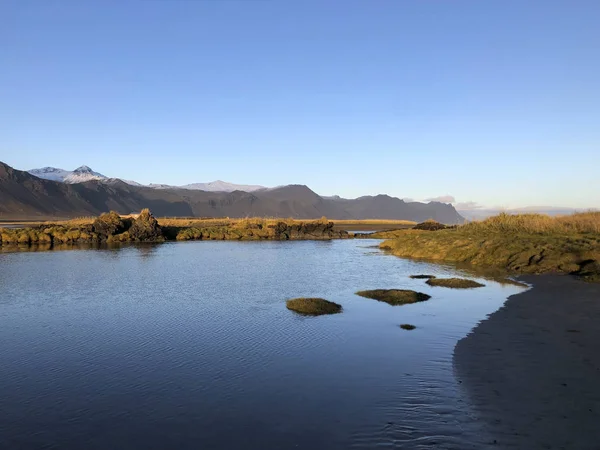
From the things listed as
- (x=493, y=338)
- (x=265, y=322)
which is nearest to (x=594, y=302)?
(x=493, y=338)

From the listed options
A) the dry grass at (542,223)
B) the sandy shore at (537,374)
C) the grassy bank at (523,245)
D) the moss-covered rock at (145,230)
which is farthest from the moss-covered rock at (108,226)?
the sandy shore at (537,374)

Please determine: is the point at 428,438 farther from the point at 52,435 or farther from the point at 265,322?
the point at 265,322

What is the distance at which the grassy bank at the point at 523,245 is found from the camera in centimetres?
3017

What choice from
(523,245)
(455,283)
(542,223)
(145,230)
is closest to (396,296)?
(455,283)

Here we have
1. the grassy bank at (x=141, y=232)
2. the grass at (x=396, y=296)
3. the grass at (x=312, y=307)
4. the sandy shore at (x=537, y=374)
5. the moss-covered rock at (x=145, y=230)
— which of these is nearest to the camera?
the sandy shore at (x=537, y=374)

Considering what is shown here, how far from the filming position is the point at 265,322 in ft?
59.7

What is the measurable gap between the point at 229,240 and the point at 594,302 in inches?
2342

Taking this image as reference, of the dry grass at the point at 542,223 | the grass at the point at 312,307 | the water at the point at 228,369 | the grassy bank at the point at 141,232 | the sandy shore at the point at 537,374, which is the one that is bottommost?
the water at the point at 228,369

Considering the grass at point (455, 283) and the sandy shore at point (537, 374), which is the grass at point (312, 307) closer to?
the sandy shore at point (537, 374)

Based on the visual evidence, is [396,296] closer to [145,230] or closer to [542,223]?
[542,223]

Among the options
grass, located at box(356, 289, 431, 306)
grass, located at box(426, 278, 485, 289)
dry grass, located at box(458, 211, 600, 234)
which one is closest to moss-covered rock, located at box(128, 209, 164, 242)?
dry grass, located at box(458, 211, 600, 234)

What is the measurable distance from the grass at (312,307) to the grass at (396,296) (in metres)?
2.94

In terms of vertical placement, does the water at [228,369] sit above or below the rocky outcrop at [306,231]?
below

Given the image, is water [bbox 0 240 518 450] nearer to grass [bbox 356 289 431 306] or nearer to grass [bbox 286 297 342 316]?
grass [bbox 286 297 342 316]
